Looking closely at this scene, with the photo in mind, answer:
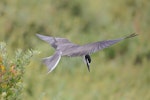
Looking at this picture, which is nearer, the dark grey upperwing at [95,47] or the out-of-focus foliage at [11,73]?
the dark grey upperwing at [95,47]

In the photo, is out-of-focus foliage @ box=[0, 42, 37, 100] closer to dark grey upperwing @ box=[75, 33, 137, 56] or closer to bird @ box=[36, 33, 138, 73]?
bird @ box=[36, 33, 138, 73]

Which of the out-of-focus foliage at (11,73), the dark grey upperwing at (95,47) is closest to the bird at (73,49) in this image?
the dark grey upperwing at (95,47)

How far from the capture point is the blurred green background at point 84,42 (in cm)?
501

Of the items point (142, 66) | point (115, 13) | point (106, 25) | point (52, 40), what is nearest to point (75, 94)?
point (142, 66)

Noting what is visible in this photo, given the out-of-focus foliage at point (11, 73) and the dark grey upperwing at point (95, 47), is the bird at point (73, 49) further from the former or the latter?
the out-of-focus foliage at point (11, 73)

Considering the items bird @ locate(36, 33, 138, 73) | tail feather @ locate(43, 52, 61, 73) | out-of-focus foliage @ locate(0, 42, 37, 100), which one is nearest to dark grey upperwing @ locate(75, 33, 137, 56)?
bird @ locate(36, 33, 138, 73)

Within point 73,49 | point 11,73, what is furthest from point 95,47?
point 11,73

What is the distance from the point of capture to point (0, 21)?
19.7 feet

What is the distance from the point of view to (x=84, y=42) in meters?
6.42

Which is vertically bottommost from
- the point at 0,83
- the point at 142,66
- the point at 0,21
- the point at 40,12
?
the point at 0,83

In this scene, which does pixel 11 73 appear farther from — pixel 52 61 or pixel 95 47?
pixel 95 47

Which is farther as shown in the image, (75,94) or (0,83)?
(75,94)

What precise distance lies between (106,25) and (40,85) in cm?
241

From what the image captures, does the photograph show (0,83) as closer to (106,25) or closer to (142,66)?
(142,66)
